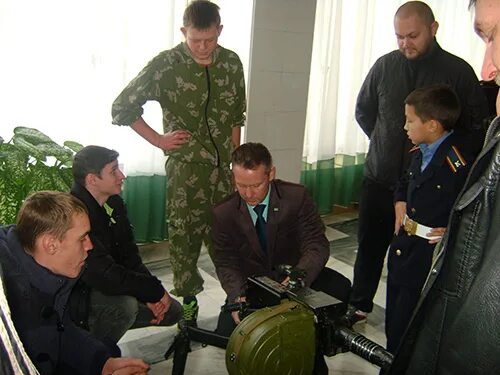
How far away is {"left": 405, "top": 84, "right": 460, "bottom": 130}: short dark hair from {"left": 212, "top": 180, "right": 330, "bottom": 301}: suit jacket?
1.82 ft

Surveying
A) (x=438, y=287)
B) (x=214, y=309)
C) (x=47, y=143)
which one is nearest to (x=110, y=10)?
(x=47, y=143)

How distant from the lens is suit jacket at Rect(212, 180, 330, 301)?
2010 mm

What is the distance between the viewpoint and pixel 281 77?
3.22 metres

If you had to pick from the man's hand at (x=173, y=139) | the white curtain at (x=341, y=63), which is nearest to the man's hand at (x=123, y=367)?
the man's hand at (x=173, y=139)

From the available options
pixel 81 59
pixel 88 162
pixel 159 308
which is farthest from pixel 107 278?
pixel 81 59

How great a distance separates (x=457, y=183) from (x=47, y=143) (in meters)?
1.60

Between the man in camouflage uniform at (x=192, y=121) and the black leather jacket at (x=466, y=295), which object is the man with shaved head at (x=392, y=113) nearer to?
the man in camouflage uniform at (x=192, y=121)

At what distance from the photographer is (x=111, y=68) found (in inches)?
116

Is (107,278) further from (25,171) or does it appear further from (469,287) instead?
(469,287)

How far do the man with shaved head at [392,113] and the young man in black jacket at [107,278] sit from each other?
38.3 inches

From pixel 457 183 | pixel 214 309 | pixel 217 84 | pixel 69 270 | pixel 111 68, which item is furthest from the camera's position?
pixel 111 68

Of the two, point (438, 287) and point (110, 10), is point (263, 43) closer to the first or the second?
point (110, 10)

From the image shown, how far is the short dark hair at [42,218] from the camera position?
4.76 ft

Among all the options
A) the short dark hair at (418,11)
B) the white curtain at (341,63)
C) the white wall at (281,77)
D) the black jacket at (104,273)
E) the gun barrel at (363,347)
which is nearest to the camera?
the gun barrel at (363,347)
